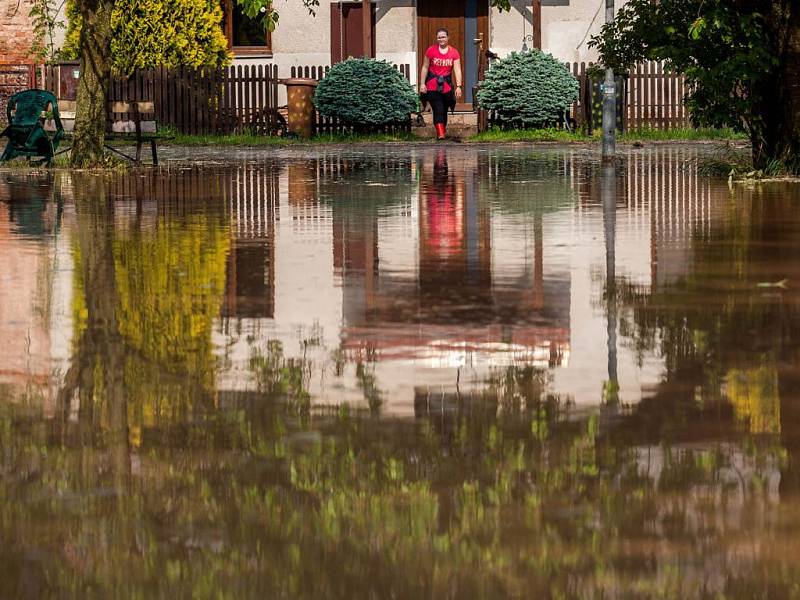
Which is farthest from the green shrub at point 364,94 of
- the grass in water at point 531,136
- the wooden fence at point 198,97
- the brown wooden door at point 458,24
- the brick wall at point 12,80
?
the brick wall at point 12,80

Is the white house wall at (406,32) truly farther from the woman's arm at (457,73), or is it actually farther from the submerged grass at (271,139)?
the woman's arm at (457,73)

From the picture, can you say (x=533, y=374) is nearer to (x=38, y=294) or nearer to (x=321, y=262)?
(x=38, y=294)

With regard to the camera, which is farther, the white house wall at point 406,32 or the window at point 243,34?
the window at point 243,34

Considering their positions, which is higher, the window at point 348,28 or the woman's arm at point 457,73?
the window at point 348,28

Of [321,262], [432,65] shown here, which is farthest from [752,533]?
[432,65]

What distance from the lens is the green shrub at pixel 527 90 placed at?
38250 mm

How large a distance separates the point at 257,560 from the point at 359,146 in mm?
30905

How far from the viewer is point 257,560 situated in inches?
205

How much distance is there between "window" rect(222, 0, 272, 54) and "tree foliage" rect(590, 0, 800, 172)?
22386mm

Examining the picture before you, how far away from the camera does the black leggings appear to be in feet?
124

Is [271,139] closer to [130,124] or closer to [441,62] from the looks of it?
[130,124]

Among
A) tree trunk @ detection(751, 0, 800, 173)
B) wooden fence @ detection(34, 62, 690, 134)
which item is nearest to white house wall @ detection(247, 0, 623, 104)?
wooden fence @ detection(34, 62, 690, 134)

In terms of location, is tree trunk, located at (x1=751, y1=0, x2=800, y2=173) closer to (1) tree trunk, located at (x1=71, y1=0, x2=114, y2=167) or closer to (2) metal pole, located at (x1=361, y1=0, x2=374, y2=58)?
(1) tree trunk, located at (x1=71, y1=0, x2=114, y2=167)

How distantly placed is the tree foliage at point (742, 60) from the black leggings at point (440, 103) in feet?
48.6
